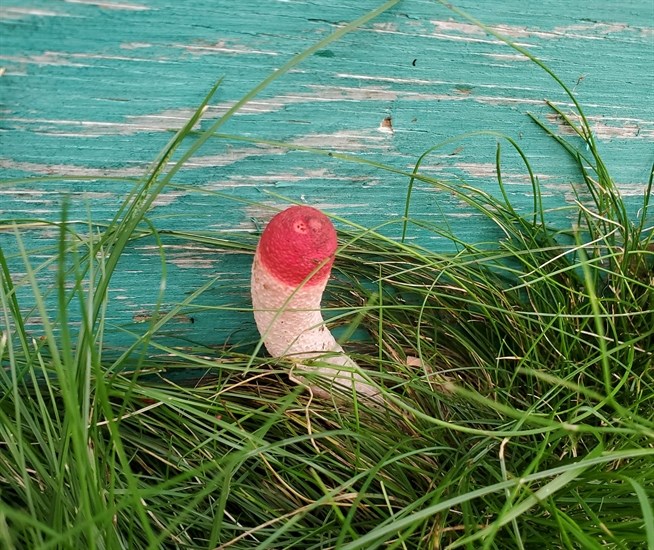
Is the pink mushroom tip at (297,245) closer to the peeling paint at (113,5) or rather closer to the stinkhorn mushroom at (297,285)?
the stinkhorn mushroom at (297,285)

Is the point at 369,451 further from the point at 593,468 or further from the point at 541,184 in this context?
the point at 541,184

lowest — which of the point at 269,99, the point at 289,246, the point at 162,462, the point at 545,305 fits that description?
the point at 162,462

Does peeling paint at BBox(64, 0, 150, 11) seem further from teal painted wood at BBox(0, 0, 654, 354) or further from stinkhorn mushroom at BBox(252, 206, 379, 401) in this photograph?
stinkhorn mushroom at BBox(252, 206, 379, 401)

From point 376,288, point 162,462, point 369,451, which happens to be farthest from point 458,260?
point 162,462

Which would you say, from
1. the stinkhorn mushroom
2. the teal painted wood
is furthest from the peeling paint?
the stinkhorn mushroom

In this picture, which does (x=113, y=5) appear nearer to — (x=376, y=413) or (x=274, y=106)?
(x=274, y=106)

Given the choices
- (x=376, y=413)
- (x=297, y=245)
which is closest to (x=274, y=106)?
(x=297, y=245)

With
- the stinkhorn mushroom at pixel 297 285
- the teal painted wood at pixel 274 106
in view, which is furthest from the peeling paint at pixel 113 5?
the stinkhorn mushroom at pixel 297 285
